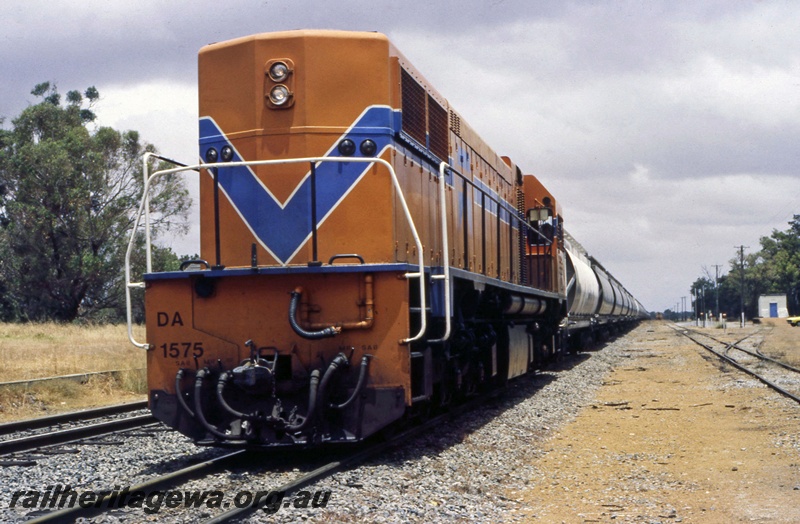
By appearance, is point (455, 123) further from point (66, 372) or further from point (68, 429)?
point (66, 372)

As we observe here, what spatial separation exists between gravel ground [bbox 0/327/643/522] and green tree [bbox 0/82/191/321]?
29465mm

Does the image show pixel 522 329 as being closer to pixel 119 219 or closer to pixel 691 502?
pixel 691 502

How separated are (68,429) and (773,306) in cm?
9555

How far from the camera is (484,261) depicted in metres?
11.8

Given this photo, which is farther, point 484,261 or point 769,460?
point 484,261

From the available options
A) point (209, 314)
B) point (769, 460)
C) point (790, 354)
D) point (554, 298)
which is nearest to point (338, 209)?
point (209, 314)

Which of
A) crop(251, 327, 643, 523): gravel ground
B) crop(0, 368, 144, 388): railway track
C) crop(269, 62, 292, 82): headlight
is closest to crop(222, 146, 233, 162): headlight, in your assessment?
crop(269, 62, 292, 82): headlight

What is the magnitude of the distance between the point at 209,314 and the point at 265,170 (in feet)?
4.85

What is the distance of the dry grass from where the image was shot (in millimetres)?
13812

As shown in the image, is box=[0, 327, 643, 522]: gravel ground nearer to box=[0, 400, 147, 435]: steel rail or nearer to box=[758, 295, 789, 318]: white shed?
box=[0, 400, 147, 435]: steel rail

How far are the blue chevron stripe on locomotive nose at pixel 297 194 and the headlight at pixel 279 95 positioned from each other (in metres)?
0.62

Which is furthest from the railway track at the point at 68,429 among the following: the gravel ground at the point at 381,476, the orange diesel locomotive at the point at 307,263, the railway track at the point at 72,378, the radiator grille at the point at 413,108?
the radiator grille at the point at 413,108

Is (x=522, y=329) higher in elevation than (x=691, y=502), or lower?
higher

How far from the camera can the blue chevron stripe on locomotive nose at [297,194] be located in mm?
8250
